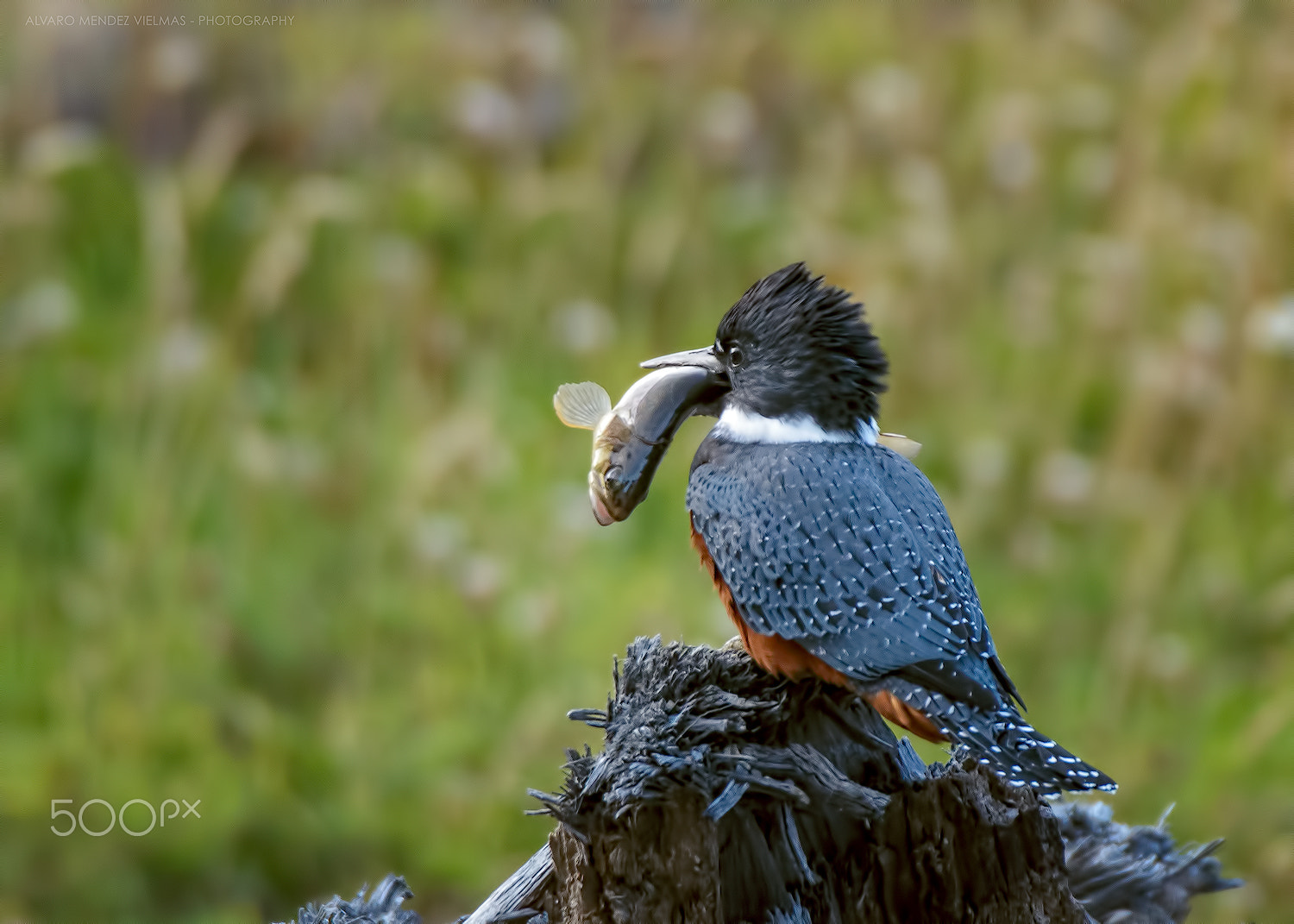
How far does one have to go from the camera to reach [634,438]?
2.13 m

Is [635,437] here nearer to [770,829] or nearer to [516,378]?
[770,829]

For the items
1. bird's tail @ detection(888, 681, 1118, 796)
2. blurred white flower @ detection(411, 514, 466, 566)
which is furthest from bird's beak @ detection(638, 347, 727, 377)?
blurred white flower @ detection(411, 514, 466, 566)

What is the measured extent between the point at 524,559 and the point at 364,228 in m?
1.31

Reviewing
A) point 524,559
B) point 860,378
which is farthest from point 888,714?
point 524,559

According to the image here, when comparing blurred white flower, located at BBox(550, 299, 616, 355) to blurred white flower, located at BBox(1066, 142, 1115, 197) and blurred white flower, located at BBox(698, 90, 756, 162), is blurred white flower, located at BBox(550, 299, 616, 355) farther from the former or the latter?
blurred white flower, located at BBox(1066, 142, 1115, 197)

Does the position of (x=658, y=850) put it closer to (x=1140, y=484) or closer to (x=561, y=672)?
(x=561, y=672)

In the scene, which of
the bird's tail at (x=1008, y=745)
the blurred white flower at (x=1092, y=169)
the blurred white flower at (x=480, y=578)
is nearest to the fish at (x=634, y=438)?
the bird's tail at (x=1008, y=745)

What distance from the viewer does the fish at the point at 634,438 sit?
2135mm

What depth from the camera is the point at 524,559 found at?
3852mm

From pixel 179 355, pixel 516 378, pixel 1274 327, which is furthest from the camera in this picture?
pixel 516 378

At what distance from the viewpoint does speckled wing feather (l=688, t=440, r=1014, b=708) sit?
73.7 inches

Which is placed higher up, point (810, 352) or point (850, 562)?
point (810, 352)

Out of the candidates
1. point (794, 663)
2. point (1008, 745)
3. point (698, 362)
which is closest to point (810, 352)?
point (698, 362)

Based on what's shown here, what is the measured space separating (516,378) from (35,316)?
1468 mm
